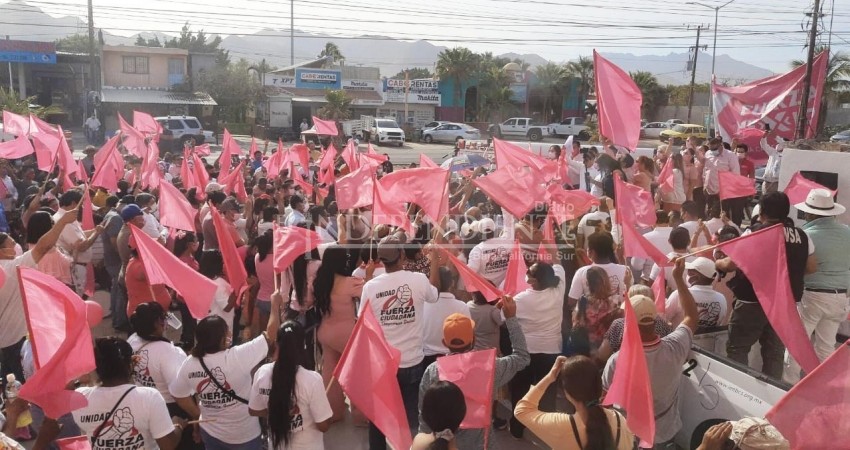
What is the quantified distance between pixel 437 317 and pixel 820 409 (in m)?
2.39

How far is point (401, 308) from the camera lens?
4445mm

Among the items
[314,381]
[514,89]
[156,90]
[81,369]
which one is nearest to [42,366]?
[81,369]

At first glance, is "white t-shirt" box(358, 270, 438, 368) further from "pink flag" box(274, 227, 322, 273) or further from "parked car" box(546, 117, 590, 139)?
"parked car" box(546, 117, 590, 139)

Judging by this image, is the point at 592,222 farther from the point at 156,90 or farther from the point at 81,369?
the point at 156,90

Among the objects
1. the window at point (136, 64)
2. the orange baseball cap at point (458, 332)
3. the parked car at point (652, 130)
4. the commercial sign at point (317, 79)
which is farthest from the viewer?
the commercial sign at point (317, 79)

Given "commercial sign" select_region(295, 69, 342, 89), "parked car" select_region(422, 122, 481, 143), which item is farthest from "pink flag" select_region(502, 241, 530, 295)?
"commercial sign" select_region(295, 69, 342, 89)

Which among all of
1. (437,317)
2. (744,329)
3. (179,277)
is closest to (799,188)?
(744,329)

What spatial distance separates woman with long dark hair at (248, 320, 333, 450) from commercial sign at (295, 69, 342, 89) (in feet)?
138

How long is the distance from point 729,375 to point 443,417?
2221mm

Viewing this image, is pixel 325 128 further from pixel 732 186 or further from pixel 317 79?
pixel 317 79

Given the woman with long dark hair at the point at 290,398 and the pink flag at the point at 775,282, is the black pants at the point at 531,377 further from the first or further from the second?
the woman with long dark hair at the point at 290,398

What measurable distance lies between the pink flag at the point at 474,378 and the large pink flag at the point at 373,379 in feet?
0.93

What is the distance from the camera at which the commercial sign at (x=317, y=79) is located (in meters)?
43.7

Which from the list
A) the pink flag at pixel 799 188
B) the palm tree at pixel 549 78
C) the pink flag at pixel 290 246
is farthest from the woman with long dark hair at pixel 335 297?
the palm tree at pixel 549 78
